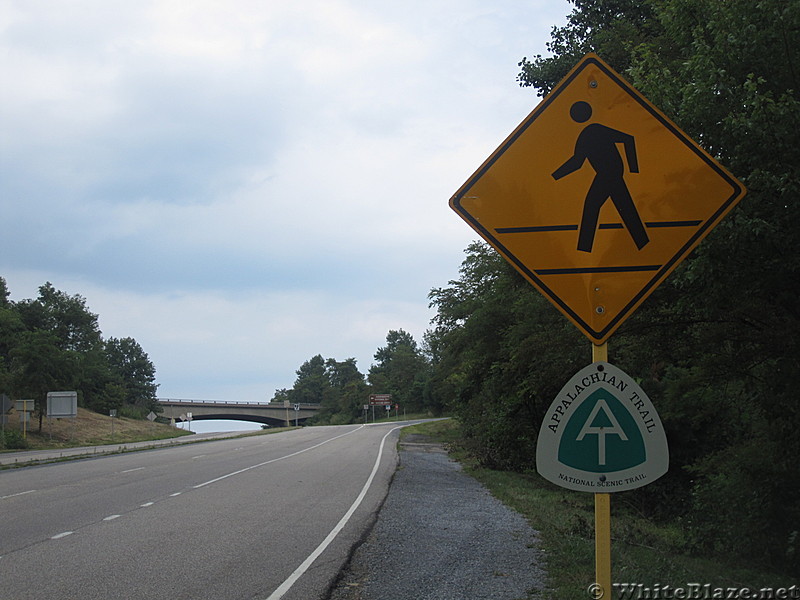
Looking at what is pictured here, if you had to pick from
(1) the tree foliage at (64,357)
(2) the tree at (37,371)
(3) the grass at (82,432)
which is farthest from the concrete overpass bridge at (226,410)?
(2) the tree at (37,371)

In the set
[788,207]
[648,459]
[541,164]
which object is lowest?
[648,459]

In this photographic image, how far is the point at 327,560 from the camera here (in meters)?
8.32

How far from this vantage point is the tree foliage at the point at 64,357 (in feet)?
163

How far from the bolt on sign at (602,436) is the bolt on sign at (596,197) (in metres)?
0.34

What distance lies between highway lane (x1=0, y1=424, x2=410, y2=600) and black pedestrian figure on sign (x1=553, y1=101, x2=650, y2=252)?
4.69 m

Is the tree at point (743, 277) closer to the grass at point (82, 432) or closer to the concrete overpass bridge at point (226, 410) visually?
the grass at point (82, 432)

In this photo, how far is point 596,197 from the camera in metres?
3.51

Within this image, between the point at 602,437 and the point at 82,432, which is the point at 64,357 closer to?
the point at 82,432

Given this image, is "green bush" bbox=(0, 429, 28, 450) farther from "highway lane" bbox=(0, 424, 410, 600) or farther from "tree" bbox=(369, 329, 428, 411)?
"tree" bbox=(369, 329, 428, 411)

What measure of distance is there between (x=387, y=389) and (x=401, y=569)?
134 metres

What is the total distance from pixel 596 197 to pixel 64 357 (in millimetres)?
54744

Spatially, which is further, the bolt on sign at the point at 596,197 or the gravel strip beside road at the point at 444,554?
the gravel strip beside road at the point at 444,554

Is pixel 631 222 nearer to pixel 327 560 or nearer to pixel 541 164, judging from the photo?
pixel 541 164

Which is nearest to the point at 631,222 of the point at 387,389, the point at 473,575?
the point at 473,575
